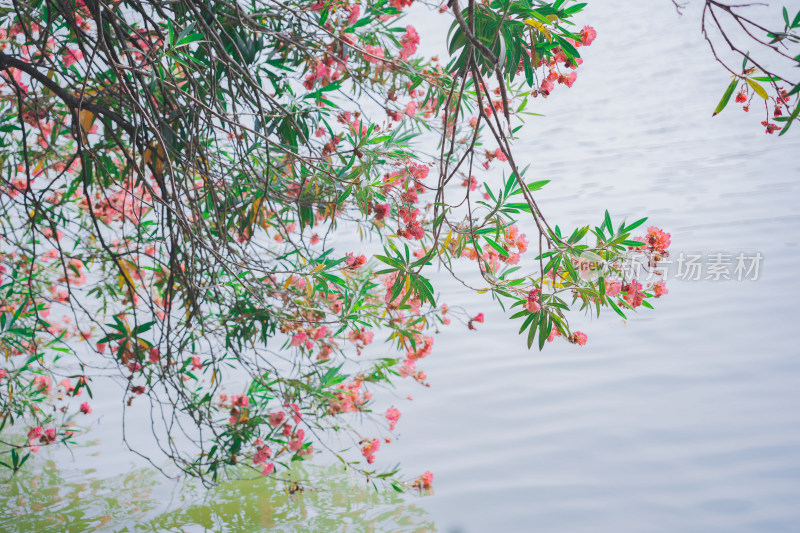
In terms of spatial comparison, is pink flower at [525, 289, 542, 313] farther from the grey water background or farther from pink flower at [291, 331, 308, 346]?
the grey water background

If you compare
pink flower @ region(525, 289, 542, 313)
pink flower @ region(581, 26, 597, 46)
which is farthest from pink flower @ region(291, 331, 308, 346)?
pink flower @ region(581, 26, 597, 46)

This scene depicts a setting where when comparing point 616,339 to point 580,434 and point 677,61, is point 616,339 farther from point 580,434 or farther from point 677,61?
point 677,61

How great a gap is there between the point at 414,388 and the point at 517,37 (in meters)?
2.09

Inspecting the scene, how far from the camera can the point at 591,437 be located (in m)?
2.64

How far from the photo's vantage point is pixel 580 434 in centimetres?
266

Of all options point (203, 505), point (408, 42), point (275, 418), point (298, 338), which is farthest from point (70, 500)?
point (408, 42)

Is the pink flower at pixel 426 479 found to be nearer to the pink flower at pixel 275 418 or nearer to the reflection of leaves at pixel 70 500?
the pink flower at pixel 275 418

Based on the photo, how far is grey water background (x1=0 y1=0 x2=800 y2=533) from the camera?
226cm

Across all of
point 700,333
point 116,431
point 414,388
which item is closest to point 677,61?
point 700,333

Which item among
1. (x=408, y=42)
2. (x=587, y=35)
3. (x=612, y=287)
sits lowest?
(x=612, y=287)

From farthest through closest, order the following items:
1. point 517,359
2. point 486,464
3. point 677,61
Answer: point 677,61 < point 517,359 < point 486,464

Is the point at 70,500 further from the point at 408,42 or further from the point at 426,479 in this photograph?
the point at 408,42

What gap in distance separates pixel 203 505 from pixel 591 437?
139cm

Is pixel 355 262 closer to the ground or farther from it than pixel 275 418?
farther from it
